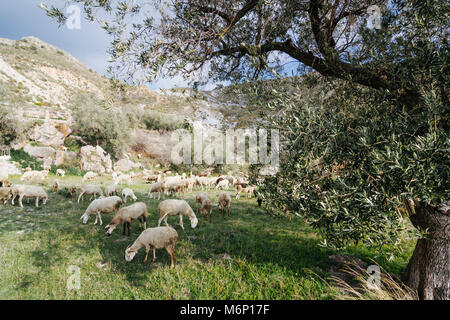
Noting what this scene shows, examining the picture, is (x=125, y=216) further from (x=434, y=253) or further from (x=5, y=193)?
(x=434, y=253)

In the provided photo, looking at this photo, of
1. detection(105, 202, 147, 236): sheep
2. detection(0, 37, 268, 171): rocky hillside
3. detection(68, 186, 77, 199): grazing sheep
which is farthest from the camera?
detection(68, 186, 77, 199): grazing sheep

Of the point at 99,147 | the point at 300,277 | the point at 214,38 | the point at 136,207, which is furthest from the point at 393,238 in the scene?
the point at 99,147

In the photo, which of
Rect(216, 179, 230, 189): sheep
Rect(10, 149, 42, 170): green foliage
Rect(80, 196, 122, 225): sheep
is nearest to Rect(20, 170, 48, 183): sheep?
Rect(10, 149, 42, 170): green foliage

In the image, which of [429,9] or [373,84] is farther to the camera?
[373,84]

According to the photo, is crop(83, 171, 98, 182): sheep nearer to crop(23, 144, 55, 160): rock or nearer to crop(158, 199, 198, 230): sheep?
crop(23, 144, 55, 160): rock

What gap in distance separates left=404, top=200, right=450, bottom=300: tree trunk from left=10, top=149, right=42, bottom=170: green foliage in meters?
31.6

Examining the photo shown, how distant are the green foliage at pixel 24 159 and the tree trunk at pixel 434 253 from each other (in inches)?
1243

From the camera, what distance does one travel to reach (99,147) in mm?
29672

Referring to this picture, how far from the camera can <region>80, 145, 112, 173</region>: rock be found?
2707cm
